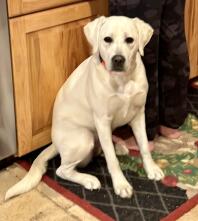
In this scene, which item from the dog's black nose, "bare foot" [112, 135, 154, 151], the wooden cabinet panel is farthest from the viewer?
the wooden cabinet panel

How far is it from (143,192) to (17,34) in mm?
757

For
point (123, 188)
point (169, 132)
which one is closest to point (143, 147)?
point (123, 188)

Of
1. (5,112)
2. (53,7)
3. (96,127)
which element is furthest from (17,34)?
(96,127)

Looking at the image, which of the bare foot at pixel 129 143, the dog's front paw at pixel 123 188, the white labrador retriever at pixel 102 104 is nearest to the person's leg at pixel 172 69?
the bare foot at pixel 129 143

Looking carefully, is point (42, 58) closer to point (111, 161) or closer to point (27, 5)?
point (27, 5)

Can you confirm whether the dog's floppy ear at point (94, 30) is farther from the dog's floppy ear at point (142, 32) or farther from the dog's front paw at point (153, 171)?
the dog's front paw at point (153, 171)

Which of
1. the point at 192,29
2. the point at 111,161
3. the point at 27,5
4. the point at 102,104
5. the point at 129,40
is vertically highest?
the point at 27,5

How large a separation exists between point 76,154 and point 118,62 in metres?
0.43

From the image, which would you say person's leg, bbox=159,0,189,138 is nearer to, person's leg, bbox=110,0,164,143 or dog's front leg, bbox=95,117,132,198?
person's leg, bbox=110,0,164,143

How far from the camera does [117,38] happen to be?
5.22 feet

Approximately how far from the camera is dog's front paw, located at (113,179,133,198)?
173 cm

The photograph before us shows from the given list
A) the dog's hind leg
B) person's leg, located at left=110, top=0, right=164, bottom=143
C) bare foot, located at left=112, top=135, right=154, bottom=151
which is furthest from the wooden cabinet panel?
the dog's hind leg

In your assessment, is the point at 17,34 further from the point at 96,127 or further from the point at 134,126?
the point at 134,126

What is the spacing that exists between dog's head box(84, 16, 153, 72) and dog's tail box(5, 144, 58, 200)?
471 mm
